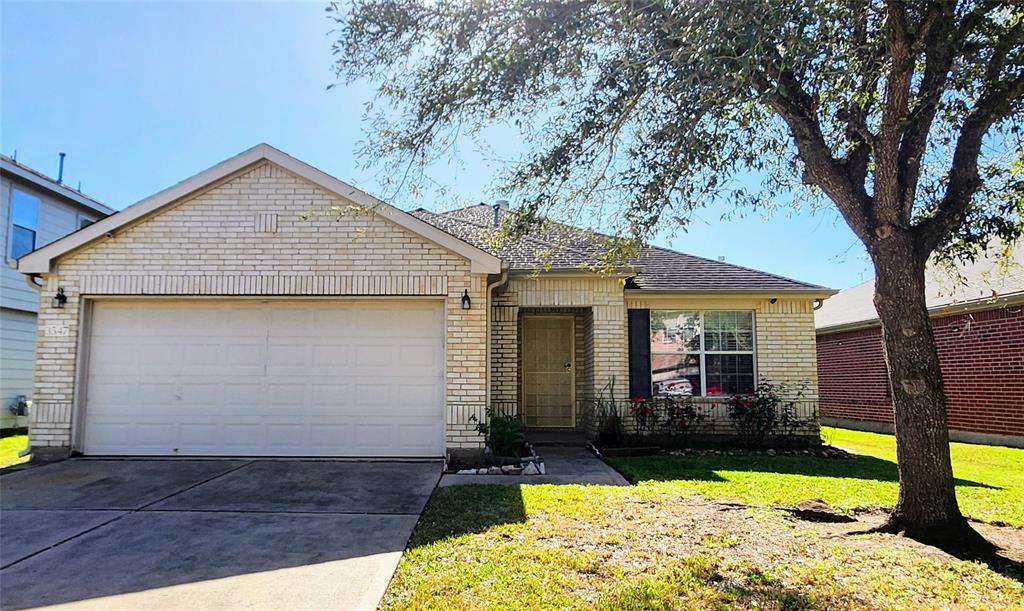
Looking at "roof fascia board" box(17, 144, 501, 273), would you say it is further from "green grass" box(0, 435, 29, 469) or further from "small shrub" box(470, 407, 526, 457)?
"green grass" box(0, 435, 29, 469)

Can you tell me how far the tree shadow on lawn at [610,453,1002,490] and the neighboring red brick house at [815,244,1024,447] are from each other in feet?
8.88

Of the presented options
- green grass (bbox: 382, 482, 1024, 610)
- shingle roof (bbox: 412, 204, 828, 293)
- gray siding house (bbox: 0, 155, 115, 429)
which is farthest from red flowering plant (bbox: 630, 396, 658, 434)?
gray siding house (bbox: 0, 155, 115, 429)

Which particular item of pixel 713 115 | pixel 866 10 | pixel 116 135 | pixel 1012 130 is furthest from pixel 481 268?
pixel 116 135

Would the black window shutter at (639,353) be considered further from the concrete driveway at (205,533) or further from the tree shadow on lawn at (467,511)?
the tree shadow on lawn at (467,511)

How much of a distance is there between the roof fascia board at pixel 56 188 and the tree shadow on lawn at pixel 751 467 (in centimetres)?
1405

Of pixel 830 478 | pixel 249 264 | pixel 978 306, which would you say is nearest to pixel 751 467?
pixel 830 478

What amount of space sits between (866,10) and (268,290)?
7.91 m

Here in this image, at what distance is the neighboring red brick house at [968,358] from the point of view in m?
10.6

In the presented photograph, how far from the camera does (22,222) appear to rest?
13023mm

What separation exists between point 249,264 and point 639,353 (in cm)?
691

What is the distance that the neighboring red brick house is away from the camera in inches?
418

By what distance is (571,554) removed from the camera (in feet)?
14.2

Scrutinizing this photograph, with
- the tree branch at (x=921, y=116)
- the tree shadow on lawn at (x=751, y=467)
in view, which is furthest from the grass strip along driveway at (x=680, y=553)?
the tree branch at (x=921, y=116)

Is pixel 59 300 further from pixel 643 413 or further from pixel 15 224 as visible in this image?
pixel 643 413
